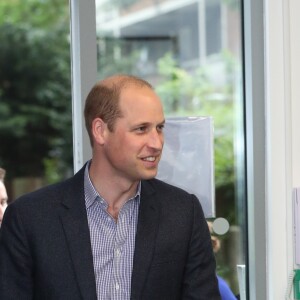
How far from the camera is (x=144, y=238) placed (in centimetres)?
211

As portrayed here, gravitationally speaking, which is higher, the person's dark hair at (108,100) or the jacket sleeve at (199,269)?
the person's dark hair at (108,100)

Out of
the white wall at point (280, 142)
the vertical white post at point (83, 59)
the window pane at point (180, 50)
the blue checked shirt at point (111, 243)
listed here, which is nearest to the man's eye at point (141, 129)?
the blue checked shirt at point (111, 243)

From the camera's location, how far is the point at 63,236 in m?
2.10

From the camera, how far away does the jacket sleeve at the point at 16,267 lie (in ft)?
6.75

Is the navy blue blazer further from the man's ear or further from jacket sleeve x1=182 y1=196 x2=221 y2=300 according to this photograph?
the man's ear

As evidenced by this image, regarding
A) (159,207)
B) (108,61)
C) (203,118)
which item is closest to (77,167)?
(203,118)

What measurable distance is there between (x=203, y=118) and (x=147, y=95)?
69 centimetres

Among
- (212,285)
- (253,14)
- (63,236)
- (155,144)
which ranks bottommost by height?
(212,285)

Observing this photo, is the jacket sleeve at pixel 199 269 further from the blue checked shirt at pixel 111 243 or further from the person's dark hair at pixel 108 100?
the person's dark hair at pixel 108 100

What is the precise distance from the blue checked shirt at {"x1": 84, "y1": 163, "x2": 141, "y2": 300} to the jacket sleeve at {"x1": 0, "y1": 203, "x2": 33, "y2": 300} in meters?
0.17

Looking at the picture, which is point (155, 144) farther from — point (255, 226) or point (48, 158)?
point (48, 158)

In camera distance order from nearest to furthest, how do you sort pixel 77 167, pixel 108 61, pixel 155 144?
1. pixel 155 144
2. pixel 77 167
3. pixel 108 61

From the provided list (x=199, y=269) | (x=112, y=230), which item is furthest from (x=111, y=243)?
(x=199, y=269)

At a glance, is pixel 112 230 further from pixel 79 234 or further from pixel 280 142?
pixel 280 142
